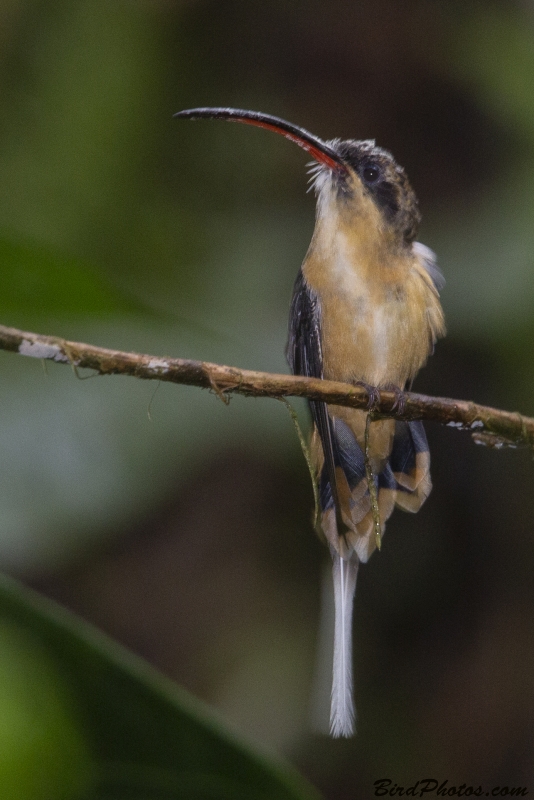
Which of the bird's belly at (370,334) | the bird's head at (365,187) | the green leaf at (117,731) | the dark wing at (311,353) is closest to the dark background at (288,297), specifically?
the dark wing at (311,353)

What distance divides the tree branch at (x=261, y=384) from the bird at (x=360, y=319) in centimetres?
28

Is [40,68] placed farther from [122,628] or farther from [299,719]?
[299,719]

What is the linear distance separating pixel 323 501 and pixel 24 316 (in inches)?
39.3

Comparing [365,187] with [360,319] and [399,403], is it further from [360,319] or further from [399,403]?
[399,403]

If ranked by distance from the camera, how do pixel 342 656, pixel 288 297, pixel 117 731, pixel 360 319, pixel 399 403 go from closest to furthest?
pixel 117 731 < pixel 342 656 < pixel 399 403 < pixel 360 319 < pixel 288 297

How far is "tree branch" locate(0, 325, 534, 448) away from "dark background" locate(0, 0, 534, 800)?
874 mm

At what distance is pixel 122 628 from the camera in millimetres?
3873

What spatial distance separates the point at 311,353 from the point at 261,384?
0.72 meters

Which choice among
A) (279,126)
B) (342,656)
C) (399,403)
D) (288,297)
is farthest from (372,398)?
(288,297)

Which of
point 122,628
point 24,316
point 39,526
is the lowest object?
point 122,628

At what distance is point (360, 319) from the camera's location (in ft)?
7.86

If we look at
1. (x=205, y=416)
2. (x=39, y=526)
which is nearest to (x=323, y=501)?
(x=205, y=416)

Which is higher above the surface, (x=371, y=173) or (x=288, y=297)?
(x=371, y=173)

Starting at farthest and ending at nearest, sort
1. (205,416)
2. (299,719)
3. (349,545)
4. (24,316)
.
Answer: (299,719) < (205,416) < (349,545) < (24,316)
